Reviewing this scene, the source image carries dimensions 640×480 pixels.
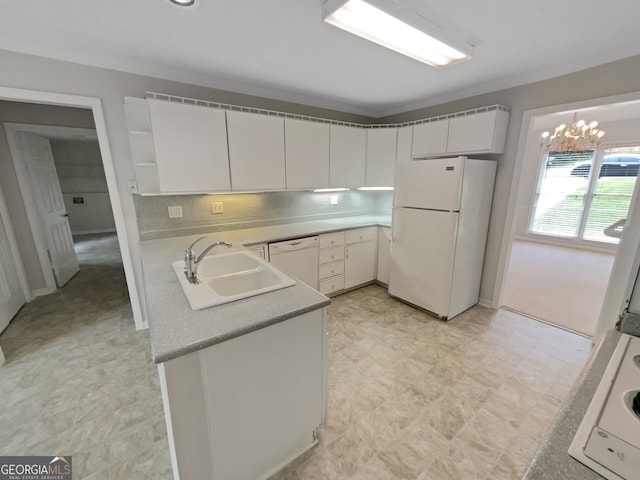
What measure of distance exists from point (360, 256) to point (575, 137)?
459cm

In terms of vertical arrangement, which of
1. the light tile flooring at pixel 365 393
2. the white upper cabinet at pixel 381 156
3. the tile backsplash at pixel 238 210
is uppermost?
the white upper cabinet at pixel 381 156

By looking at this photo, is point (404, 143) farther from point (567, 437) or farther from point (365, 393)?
point (567, 437)

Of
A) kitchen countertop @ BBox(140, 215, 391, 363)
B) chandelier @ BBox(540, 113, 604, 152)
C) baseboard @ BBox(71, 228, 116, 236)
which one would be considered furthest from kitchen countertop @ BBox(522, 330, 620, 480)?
baseboard @ BBox(71, 228, 116, 236)

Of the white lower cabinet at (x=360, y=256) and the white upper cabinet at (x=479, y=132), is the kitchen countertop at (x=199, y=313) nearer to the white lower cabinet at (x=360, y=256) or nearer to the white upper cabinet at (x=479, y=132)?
the white lower cabinet at (x=360, y=256)

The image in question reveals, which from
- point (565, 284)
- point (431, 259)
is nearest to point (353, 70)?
point (431, 259)

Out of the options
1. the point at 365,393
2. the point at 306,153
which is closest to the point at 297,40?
the point at 306,153

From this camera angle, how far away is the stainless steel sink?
1.29 meters

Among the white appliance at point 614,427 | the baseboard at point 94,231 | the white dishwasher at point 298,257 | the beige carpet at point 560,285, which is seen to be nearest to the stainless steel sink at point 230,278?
the white dishwasher at point 298,257

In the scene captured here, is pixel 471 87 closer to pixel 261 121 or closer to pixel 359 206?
pixel 359 206

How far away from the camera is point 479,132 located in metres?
2.64

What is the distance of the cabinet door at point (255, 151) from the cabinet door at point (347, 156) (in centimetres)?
71

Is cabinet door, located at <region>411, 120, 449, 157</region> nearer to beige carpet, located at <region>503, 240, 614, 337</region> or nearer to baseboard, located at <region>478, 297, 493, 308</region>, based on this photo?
baseboard, located at <region>478, 297, 493, 308</region>

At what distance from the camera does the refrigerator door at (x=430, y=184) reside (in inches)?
96.7

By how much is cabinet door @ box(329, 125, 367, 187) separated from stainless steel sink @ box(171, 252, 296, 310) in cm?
173
